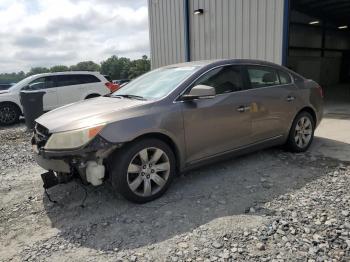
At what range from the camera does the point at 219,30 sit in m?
11.1

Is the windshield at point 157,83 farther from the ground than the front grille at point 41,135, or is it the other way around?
the windshield at point 157,83

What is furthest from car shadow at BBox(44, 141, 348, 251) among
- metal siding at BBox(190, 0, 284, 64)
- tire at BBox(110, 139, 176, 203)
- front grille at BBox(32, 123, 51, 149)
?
metal siding at BBox(190, 0, 284, 64)

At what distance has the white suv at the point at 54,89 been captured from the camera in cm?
1041

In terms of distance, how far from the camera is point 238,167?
4715mm

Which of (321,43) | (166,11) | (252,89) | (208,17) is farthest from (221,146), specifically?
(321,43)

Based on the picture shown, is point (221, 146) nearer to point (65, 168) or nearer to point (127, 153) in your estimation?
point (127, 153)

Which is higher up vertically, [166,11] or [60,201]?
[166,11]

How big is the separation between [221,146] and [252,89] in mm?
983

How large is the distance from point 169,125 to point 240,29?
7.75 meters

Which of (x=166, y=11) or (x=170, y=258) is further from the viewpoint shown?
(x=166, y=11)

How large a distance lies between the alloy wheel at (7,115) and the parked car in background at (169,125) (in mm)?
7161

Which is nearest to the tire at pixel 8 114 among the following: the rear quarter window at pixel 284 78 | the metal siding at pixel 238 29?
the metal siding at pixel 238 29

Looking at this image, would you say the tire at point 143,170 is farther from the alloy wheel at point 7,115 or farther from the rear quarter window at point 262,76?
the alloy wheel at point 7,115

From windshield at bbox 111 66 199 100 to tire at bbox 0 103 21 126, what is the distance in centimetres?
708
